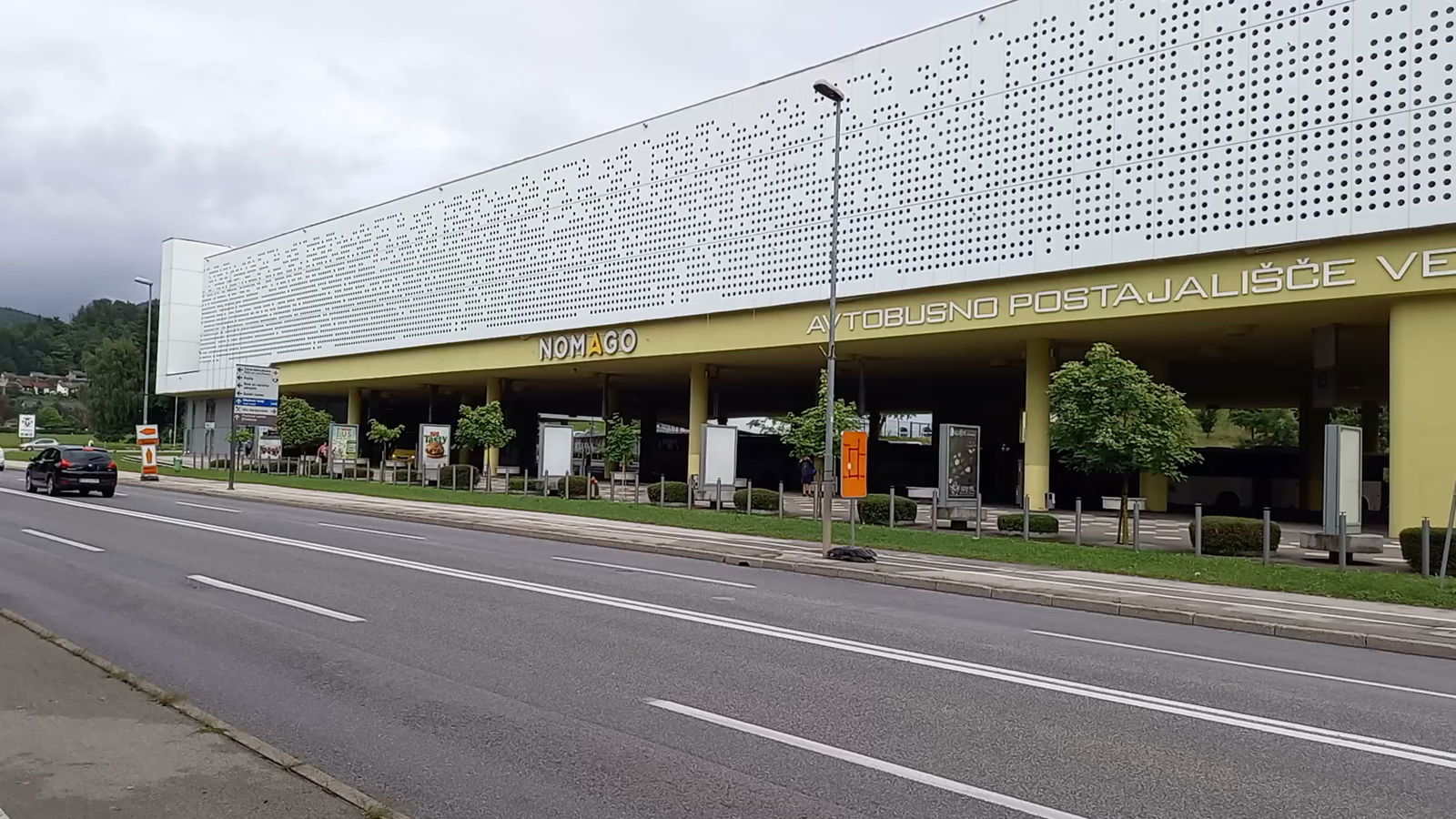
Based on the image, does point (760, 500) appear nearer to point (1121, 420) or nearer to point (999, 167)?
point (1121, 420)

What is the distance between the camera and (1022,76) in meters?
32.3

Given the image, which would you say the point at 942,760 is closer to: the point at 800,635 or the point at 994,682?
the point at 994,682

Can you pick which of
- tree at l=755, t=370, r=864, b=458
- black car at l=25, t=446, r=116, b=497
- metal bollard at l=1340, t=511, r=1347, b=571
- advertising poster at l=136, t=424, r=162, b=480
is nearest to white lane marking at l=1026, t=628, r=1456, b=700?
metal bollard at l=1340, t=511, r=1347, b=571

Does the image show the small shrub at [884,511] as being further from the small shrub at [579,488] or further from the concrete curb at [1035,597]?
the small shrub at [579,488]

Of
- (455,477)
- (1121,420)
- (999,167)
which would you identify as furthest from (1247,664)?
(455,477)

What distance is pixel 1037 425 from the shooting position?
34.8 meters

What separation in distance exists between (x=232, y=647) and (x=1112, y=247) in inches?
1045

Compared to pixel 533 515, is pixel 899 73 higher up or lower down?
higher up

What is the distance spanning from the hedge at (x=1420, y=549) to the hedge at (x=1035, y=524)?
24.4ft

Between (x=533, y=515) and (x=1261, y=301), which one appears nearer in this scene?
(x=1261, y=301)

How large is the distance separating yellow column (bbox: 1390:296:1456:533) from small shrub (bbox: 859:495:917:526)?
Result: 11.8m

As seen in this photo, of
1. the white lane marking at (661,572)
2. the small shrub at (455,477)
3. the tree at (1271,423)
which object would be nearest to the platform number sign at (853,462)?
the white lane marking at (661,572)

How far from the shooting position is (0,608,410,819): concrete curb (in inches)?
205

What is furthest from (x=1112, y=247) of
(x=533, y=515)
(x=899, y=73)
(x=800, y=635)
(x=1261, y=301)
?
(x=800, y=635)
